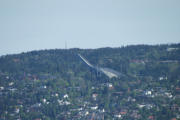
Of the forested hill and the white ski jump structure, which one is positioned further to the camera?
the white ski jump structure

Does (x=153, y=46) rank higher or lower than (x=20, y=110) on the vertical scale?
higher

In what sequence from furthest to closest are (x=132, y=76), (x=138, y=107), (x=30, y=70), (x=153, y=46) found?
(x=153, y=46), (x=30, y=70), (x=132, y=76), (x=138, y=107)

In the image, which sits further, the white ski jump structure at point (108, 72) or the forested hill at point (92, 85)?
the white ski jump structure at point (108, 72)

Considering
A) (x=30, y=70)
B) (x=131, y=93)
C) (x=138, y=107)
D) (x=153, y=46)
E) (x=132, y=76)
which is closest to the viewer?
(x=138, y=107)

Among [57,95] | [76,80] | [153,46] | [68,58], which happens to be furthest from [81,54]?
[57,95]

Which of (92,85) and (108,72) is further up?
(108,72)

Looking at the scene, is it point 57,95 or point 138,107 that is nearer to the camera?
point 138,107

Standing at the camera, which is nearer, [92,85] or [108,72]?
[92,85]

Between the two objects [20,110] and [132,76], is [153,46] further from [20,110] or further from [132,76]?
[20,110]
